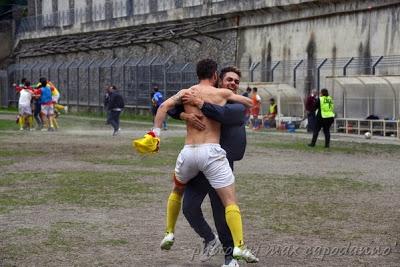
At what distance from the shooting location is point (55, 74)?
57875mm

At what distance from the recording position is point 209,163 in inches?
314

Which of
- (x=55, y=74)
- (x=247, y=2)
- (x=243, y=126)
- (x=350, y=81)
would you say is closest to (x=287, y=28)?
(x=247, y=2)

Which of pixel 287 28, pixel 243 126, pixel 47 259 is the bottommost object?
pixel 47 259

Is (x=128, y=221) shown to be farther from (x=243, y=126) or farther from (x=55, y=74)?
(x=55, y=74)

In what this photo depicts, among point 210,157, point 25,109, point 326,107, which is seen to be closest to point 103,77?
point 25,109

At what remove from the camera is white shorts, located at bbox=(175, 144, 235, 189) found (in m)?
7.98

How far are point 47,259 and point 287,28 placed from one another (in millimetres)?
29171

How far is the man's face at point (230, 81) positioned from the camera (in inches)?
326

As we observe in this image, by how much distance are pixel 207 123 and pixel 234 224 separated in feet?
2.88

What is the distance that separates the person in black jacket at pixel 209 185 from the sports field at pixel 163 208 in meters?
0.25

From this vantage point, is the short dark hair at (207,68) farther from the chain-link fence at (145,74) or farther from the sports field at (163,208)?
the chain-link fence at (145,74)

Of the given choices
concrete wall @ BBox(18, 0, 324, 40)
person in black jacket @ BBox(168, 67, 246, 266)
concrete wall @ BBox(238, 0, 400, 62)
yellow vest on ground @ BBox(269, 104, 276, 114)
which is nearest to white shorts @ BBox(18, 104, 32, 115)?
yellow vest on ground @ BBox(269, 104, 276, 114)

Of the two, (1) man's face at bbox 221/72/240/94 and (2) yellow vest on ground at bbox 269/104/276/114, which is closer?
(1) man's face at bbox 221/72/240/94

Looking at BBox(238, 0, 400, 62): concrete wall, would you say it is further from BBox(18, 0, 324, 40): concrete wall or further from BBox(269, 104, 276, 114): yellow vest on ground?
BBox(269, 104, 276, 114): yellow vest on ground
